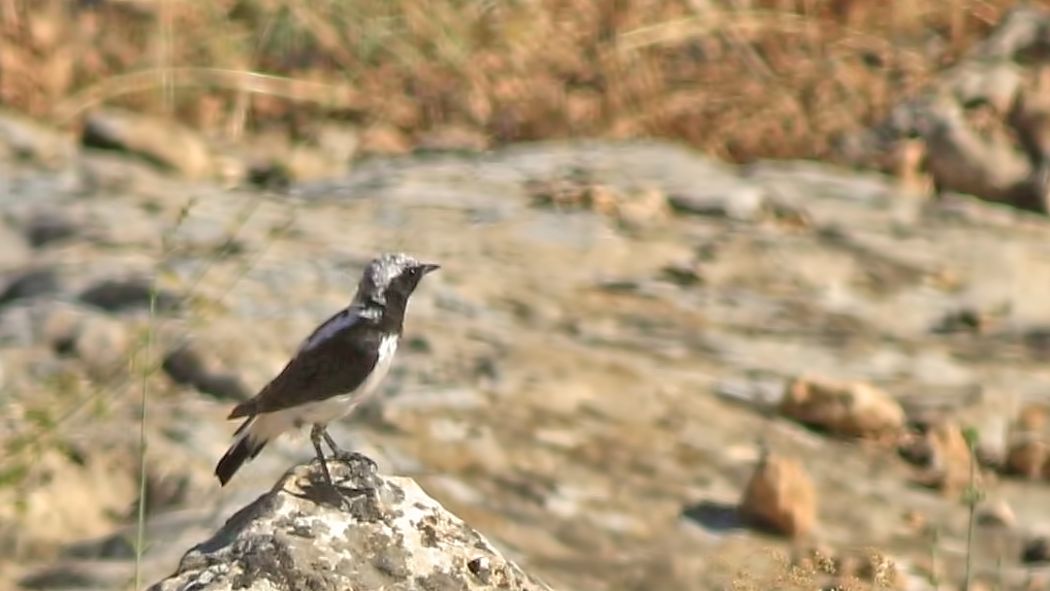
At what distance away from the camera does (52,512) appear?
22.4 ft

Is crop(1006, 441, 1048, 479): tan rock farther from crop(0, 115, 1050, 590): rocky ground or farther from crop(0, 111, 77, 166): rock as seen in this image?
crop(0, 111, 77, 166): rock

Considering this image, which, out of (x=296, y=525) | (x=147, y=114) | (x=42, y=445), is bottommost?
(x=147, y=114)

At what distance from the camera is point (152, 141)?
10.8 metres

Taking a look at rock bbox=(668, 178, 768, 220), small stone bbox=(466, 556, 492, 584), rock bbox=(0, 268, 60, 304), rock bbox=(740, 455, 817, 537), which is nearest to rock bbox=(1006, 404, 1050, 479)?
rock bbox=(740, 455, 817, 537)

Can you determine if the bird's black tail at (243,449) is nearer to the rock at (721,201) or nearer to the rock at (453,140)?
the rock at (721,201)

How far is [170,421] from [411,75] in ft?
16.8

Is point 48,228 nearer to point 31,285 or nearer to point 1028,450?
point 31,285

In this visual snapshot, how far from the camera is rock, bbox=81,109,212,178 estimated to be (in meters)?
10.7

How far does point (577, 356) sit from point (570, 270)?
41.6 inches

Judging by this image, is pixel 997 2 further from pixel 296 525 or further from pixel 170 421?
pixel 296 525

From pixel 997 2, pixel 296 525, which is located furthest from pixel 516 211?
pixel 296 525

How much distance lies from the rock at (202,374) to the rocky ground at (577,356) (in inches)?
0.6

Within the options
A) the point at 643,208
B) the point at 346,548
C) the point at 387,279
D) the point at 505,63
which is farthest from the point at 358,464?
the point at 505,63

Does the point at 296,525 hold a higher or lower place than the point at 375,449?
higher
